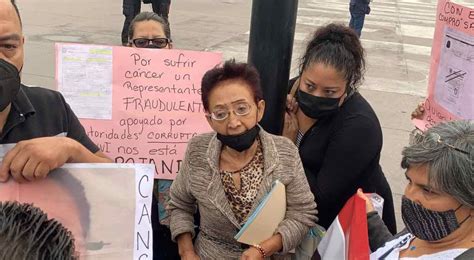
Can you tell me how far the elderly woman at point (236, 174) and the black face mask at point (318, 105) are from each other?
314mm

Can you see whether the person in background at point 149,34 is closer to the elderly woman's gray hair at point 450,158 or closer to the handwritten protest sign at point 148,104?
the handwritten protest sign at point 148,104

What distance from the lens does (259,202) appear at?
2.07m

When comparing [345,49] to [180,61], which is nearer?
[345,49]

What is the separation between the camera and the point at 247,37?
10820 mm

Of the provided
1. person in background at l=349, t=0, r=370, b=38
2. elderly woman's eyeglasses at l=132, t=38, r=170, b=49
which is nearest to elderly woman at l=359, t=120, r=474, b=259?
elderly woman's eyeglasses at l=132, t=38, r=170, b=49

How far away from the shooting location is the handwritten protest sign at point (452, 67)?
8.80 ft

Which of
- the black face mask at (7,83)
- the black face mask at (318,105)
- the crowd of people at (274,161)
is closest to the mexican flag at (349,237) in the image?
the crowd of people at (274,161)

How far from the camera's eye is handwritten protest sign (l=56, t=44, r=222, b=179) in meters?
2.84

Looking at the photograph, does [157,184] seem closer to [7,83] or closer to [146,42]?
[146,42]

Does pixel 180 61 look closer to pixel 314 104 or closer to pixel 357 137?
pixel 314 104

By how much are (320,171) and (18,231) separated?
1525 millimetres

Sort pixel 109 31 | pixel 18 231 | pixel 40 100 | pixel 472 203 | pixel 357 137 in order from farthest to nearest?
pixel 109 31
pixel 357 137
pixel 40 100
pixel 472 203
pixel 18 231

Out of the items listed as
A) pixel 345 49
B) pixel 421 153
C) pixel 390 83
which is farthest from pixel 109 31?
pixel 421 153

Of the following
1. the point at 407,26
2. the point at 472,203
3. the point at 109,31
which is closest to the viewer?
the point at 472,203
